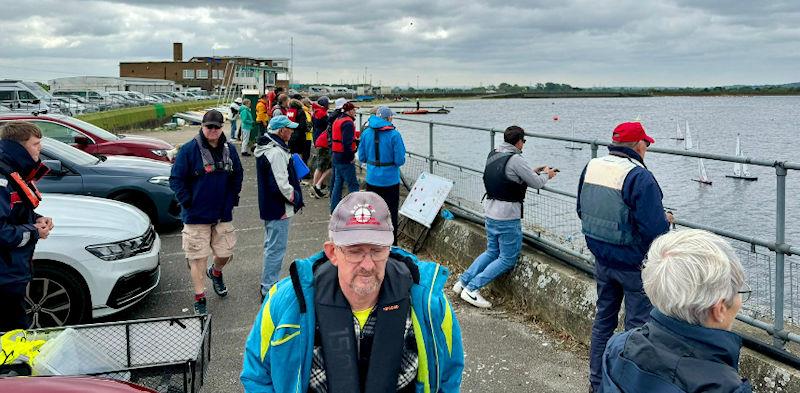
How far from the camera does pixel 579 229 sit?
18.9ft

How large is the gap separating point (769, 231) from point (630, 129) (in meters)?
18.2

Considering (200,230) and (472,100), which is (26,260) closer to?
(200,230)

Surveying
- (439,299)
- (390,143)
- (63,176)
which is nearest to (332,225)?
(439,299)

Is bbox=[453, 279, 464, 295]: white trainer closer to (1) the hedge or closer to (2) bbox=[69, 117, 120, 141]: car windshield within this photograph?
(2) bbox=[69, 117, 120, 141]: car windshield

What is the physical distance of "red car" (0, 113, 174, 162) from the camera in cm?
1185

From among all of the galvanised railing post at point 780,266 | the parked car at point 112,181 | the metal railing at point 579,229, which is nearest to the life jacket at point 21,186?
the parked car at point 112,181

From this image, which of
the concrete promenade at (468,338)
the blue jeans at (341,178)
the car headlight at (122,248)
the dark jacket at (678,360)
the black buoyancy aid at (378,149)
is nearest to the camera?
the dark jacket at (678,360)

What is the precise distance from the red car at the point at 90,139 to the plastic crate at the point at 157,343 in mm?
9494

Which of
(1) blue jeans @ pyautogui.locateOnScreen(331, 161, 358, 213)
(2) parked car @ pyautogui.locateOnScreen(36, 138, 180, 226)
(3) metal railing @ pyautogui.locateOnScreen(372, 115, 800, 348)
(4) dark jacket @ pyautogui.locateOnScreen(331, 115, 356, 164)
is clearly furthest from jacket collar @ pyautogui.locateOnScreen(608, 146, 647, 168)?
(2) parked car @ pyautogui.locateOnScreen(36, 138, 180, 226)

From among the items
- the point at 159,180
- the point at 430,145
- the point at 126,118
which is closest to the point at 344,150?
the point at 430,145

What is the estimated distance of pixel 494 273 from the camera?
5.72 meters

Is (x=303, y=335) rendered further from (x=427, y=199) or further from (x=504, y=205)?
(x=427, y=199)

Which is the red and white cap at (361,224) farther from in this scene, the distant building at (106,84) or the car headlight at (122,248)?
A: the distant building at (106,84)

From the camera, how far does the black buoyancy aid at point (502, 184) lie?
552 cm
